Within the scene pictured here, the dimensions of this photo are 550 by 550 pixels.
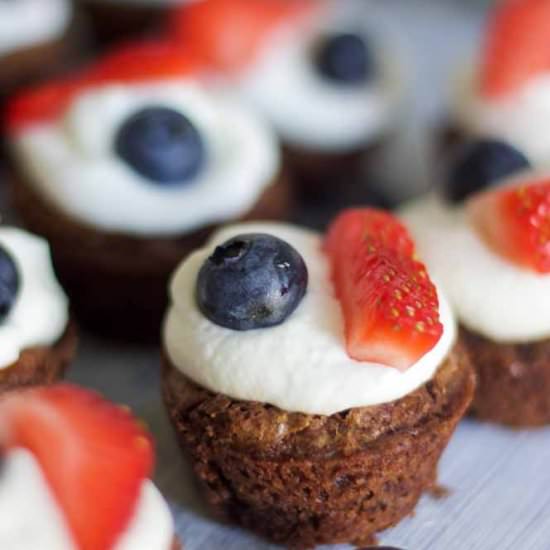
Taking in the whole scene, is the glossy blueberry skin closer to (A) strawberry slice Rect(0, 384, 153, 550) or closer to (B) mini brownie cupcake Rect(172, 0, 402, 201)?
(A) strawberry slice Rect(0, 384, 153, 550)

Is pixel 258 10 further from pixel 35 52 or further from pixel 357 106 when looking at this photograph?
pixel 35 52

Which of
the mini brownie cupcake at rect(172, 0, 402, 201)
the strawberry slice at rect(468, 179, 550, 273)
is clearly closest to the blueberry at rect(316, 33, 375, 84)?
the mini brownie cupcake at rect(172, 0, 402, 201)

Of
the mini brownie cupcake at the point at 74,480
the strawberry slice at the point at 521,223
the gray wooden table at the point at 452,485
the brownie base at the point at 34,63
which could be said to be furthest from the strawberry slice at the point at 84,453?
the brownie base at the point at 34,63

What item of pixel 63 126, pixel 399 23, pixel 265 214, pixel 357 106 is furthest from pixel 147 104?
pixel 399 23

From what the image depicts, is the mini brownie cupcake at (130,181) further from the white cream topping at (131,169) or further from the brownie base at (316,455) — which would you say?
the brownie base at (316,455)

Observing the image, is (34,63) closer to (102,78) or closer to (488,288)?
(102,78)

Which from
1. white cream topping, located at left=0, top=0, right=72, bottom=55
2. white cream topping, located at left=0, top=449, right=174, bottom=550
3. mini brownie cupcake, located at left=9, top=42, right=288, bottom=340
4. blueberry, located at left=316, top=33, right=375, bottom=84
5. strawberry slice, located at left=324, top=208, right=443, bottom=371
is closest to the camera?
white cream topping, located at left=0, top=449, right=174, bottom=550

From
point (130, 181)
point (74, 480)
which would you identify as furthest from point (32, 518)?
point (130, 181)
